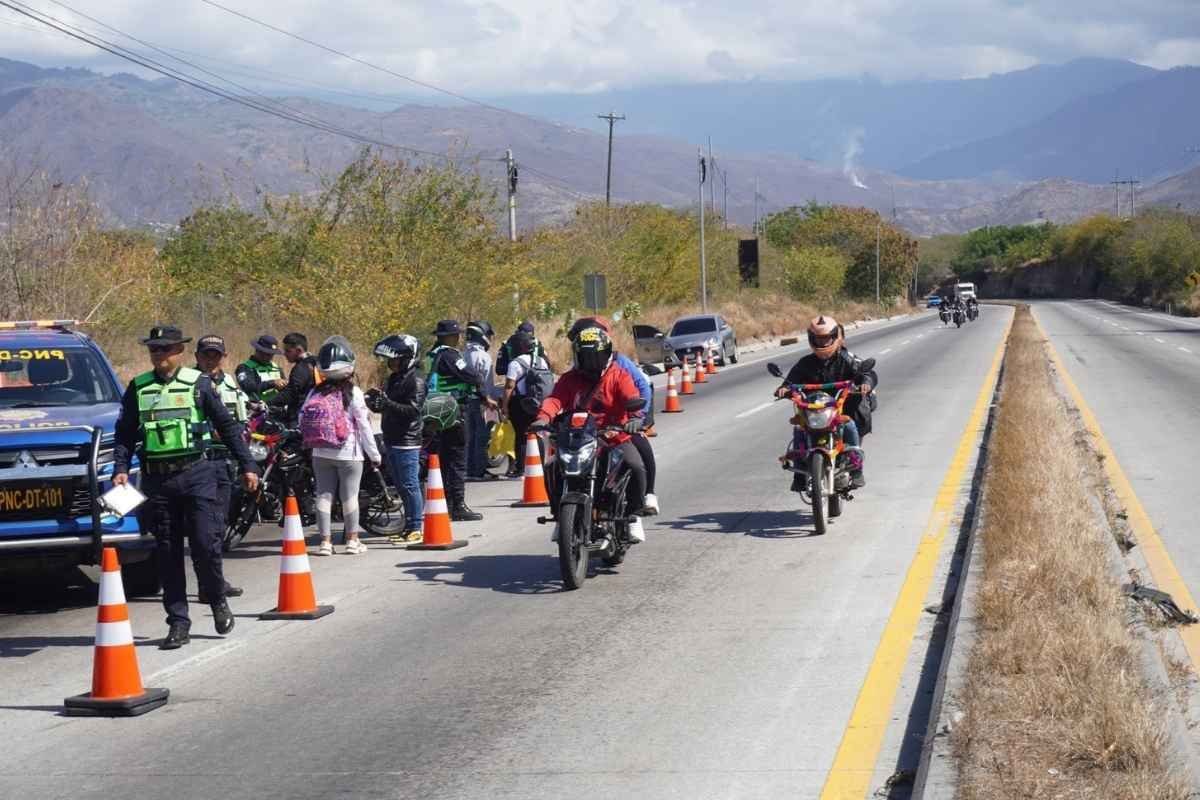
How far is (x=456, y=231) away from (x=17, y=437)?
84.5 ft

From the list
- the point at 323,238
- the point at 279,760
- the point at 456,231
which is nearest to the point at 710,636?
the point at 279,760

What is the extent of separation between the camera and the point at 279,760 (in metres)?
6.72

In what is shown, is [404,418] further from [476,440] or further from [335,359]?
[476,440]

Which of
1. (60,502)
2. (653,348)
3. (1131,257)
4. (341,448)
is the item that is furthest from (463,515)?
(1131,257)

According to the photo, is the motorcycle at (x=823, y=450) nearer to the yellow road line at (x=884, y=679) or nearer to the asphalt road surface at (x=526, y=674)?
the asphalt road surface at (x=526, y=674)

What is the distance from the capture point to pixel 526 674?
8.15 meters

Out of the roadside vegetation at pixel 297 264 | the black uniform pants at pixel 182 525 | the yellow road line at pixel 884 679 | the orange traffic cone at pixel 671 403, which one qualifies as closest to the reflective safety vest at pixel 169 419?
the black uniform pants at pixel 182 525

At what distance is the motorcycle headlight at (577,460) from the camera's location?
1062 centimetres

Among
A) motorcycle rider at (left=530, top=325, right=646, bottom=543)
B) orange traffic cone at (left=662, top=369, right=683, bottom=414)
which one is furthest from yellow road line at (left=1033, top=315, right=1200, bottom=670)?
orange traffic cone at (left=662, top=369, right=683, bottom=414)

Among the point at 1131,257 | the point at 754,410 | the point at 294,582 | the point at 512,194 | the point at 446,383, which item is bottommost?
the point at 754,410

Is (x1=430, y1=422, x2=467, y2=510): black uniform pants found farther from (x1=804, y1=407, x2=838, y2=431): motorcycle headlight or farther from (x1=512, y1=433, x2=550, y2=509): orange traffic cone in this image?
(x1=804, y1=407, x2=838, y2=431): motorcycle headlight

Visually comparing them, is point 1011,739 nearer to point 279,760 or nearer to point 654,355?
point 279,760

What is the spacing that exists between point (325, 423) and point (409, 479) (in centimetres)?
115

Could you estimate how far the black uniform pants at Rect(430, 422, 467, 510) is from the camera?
13852 mm
